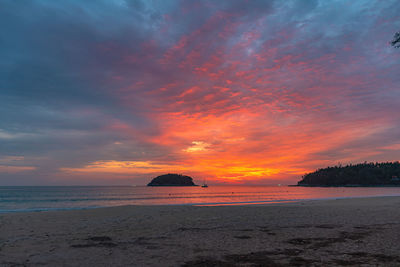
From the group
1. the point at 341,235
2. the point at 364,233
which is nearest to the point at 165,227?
the point at 341,235

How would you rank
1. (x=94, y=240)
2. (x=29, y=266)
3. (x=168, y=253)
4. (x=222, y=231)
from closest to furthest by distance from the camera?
(x=29, y=266) < (x=168, y=253) < (x=94, y=240) < (x=222, y=231)

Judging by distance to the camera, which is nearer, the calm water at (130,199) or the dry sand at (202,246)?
the dry sand at (202,246)

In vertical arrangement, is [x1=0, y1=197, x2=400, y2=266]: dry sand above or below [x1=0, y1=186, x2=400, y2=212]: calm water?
above

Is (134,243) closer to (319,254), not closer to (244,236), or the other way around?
(244,236)

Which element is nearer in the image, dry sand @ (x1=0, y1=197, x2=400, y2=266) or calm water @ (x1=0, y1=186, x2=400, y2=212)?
dry sand @ (x1=0, y1=197, x2=400, y2=266)

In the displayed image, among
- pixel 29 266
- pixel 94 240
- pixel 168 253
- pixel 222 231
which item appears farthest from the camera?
pixel 222 231

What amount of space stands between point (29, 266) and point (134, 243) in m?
4.25

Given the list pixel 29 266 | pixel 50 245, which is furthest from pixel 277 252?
pixel 50 245

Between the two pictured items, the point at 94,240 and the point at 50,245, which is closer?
the point at 50,245

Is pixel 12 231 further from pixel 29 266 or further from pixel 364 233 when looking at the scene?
pixel 364 233

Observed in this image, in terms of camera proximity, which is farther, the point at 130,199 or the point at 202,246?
the point at 130,199

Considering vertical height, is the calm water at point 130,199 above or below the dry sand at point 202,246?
below

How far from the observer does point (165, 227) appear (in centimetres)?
1648

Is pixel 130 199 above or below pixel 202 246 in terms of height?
below
